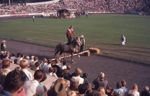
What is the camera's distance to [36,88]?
35.8 ft

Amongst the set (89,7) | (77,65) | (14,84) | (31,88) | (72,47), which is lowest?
(89,7)

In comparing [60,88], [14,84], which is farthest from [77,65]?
[14,84]

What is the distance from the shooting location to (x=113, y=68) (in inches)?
1035

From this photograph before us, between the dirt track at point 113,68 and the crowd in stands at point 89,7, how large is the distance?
2139 inches

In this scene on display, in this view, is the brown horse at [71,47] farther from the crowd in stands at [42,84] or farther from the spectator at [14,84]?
the spectator at [14,84]

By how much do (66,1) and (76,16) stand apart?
18.1m

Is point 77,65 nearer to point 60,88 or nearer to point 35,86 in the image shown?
point 35,86

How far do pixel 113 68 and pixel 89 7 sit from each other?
6650 cm

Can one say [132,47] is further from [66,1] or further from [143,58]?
[66,1]

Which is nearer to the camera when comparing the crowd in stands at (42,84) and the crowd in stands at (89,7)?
the crowd in stands at (42,84)

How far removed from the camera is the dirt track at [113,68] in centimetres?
2298

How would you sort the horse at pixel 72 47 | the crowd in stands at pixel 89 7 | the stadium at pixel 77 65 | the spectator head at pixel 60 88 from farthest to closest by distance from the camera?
the crowd in stands at pixel 89 7 → the horse at pixel 72 47 → the stadium at pixel 77 65 → the spectator head at pixel 60 88

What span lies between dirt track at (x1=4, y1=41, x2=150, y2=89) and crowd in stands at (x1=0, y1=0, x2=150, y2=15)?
54342 mm

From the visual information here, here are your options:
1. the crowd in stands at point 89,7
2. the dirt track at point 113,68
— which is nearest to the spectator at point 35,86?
the dirt track at point 113,68
